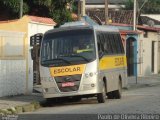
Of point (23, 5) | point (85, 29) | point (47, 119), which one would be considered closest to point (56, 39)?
point (85, 29)

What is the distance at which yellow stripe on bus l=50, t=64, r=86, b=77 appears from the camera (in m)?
21.6

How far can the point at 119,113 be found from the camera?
1736 centimetres

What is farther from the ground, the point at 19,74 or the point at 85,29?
the point at 85,29

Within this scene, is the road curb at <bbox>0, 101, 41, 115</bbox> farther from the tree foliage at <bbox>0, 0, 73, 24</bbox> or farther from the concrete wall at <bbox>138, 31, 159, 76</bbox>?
the concrete wall at <bbox>138, 31, 159, 76</bbox>

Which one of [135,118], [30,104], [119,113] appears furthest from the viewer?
[30,104]

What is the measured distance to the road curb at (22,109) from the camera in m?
19.5

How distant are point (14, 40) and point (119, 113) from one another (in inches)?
373

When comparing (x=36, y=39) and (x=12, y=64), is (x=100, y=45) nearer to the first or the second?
(x=36, y=39)

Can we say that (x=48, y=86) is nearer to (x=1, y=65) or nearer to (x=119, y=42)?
(x=1, y=65)

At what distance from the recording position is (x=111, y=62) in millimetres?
23812

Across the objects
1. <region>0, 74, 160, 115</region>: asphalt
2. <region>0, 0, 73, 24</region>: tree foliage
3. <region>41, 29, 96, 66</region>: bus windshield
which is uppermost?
<region>0, 0, 73, 24</region>: tree foliage

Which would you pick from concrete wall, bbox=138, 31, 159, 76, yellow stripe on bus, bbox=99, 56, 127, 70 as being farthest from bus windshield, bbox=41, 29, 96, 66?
concrete wall, bbox=138, 31, 159, 76

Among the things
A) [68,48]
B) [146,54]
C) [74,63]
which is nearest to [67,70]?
[74,63]

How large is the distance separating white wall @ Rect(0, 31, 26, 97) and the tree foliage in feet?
19.2
